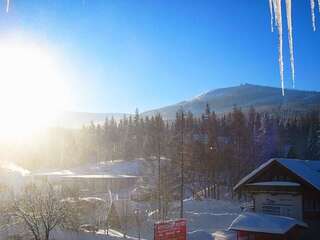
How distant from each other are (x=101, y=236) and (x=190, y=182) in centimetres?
4122

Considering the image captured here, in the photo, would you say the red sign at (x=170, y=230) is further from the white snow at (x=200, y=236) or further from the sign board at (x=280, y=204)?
the white snow at (x=200, y=236)

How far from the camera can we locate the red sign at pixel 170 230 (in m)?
18.0

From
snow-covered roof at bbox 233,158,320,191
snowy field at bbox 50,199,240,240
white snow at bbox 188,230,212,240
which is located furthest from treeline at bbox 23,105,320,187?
snow-covered roof at bbox 233,158,320,191

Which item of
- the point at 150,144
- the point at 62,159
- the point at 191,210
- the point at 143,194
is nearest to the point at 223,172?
the point at 143,194

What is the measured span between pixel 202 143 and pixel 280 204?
46.4 meters

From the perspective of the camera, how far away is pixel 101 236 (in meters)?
30.3

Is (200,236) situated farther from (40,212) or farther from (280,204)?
(40,212)

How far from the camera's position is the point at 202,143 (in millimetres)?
73875

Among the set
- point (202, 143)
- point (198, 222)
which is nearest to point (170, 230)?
point (198, 222)

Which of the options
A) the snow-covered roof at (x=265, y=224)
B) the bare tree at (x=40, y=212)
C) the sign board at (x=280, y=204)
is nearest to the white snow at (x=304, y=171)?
the sign board at (x=280, y=204)

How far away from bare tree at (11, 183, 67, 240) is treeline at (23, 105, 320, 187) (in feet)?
58.2

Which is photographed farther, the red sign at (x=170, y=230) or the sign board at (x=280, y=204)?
the sign board at (x=280, y=204)

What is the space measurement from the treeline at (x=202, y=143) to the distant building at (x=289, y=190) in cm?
1608

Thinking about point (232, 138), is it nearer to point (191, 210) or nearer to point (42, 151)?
point (191, 210)
